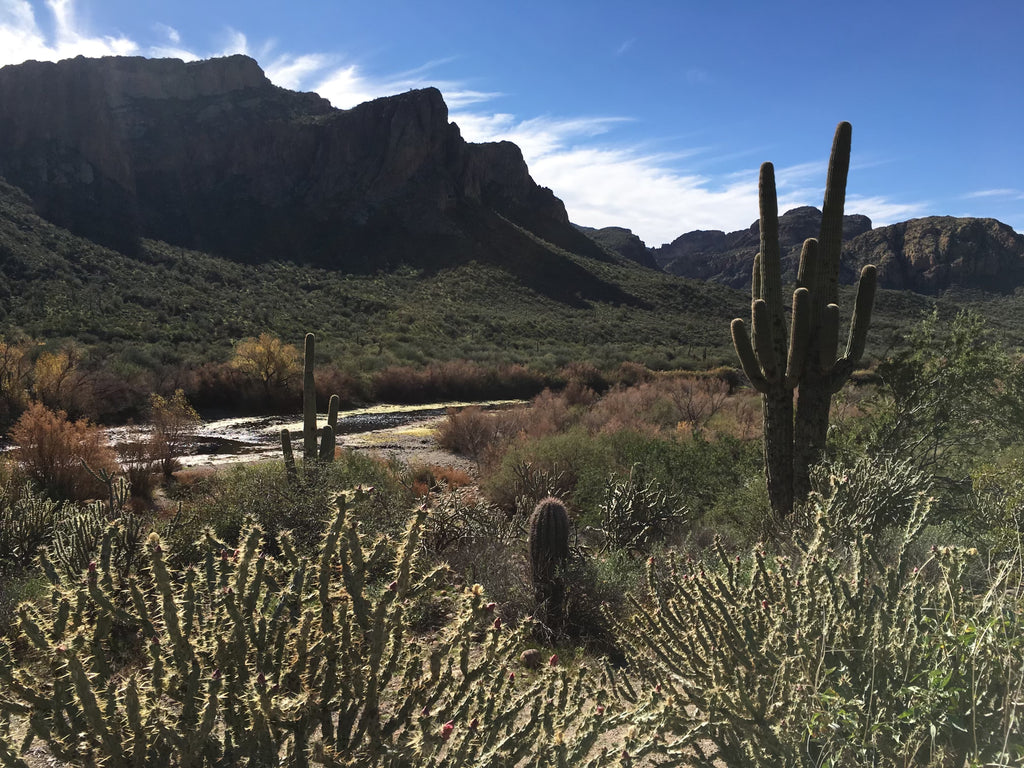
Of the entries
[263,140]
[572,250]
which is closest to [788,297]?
[572,250]

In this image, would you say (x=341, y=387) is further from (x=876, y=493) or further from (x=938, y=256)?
(x=938, y=256)

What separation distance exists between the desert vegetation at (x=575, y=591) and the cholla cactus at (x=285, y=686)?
1 centimetres

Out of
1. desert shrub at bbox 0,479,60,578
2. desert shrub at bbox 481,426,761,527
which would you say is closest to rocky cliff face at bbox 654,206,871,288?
desert shrub at bbox 481,426,761,527

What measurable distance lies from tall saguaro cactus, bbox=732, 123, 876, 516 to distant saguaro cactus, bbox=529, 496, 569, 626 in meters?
2.92

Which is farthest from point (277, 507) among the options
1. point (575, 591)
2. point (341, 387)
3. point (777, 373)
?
point (341, 387)

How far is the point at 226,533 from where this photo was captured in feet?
27.4

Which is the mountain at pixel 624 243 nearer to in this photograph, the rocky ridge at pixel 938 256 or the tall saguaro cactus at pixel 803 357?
the rocky ridge at pixel 938 256

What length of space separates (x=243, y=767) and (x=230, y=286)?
50.1m

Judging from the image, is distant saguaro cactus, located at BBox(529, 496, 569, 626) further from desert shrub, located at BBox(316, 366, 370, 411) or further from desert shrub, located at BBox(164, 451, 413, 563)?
desert shrub, located at BBox(316, 366, 370, 411)

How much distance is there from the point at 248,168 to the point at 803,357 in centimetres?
7436

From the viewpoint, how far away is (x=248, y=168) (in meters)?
71.2

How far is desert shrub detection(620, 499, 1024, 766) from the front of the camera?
2.41 m

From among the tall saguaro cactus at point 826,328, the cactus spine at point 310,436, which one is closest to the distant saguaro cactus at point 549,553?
the tall saguaro cactus at point 826,328

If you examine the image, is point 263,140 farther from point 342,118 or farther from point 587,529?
point 587,529
